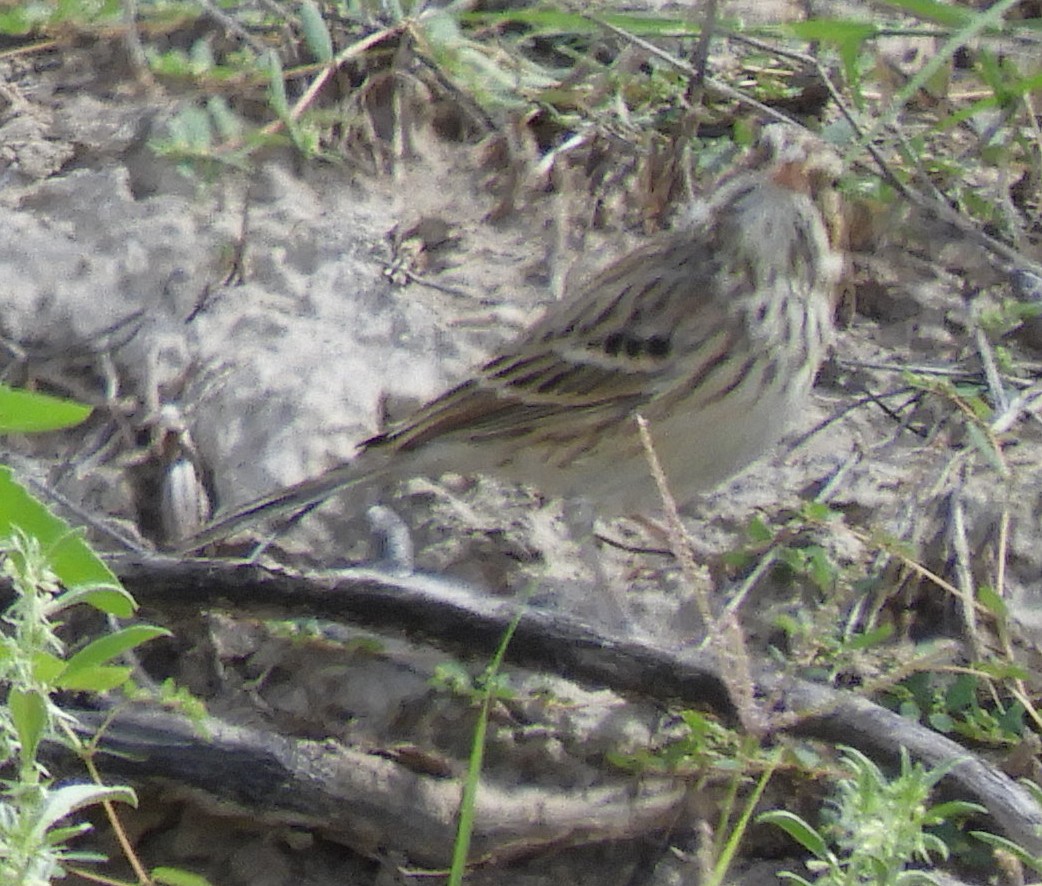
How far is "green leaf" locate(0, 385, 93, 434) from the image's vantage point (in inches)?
98.0

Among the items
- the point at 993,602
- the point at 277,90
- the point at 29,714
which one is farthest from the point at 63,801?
the point at 277,90

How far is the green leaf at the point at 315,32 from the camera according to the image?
15.6ft

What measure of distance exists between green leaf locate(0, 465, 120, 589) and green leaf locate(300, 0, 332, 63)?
7.64 ft

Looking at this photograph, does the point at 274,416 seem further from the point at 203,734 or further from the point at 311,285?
the point at 203,734

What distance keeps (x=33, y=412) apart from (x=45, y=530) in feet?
0.75

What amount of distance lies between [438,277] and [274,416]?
631mm

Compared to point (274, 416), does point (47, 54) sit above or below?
above

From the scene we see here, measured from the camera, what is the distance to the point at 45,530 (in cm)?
267

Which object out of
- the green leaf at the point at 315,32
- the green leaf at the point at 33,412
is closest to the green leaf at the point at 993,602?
the green leaf at the point at 33,412

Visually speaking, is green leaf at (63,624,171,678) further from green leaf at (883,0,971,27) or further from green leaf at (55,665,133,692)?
green leaf at (883,0,971,27)

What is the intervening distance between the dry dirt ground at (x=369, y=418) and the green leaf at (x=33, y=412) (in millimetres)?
848

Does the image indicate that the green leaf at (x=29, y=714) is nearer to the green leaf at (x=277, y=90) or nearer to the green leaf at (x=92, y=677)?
the green leaf at (x=92, y=677)

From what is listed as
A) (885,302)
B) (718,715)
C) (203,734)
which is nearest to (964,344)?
(885,302)

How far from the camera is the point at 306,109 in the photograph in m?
4.76
